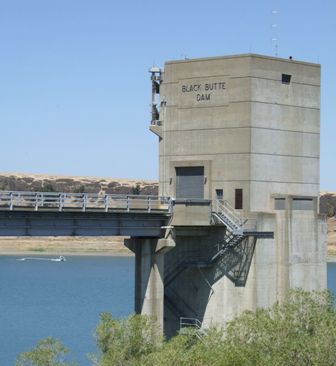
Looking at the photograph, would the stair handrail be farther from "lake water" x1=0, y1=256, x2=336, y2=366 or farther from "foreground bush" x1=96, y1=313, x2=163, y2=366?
"lake water" x1=0, y1=256, x2=336, y2=366

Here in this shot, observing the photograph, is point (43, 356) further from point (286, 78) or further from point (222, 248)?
point (286, 78)

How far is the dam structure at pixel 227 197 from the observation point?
5822 cm

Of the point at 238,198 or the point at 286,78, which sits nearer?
the point at 238,198

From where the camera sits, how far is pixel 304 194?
63.3 metres

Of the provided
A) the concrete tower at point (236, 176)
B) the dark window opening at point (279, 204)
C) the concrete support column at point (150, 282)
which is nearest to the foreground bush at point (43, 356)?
the concrete support column at point (150, 282)

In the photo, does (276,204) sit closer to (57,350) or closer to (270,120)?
(270,120)

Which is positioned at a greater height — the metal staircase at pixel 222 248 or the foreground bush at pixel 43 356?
the metal staircase at pixel 222 248

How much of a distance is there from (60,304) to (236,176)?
204 ft

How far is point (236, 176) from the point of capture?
59.9m

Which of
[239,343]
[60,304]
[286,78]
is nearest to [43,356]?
[239,343]

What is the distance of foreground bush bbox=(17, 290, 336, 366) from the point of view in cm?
3934

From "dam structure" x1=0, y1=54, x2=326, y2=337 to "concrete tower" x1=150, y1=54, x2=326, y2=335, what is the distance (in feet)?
0.19

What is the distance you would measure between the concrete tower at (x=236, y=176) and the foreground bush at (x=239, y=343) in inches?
299

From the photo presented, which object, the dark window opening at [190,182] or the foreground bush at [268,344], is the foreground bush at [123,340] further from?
the dark window opening at [190,182]
